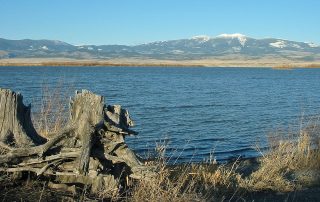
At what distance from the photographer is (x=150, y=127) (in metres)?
23.5

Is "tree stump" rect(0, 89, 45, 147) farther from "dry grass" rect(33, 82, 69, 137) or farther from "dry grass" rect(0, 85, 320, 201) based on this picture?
"dry grass" rect(33, 82, 69, 137)

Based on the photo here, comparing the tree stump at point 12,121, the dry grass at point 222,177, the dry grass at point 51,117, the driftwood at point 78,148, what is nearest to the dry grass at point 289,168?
the dry grass at point 222,177

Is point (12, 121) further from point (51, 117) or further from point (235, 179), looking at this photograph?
point (51, 117)

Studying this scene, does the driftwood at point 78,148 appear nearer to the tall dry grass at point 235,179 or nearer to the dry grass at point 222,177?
the dry grass at point 222,177

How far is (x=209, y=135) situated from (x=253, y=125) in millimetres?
4365

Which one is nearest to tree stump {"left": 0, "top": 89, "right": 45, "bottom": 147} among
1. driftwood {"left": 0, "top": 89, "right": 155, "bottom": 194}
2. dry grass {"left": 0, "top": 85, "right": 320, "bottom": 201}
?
driftwood {"left": 0, "top": 89, "right": 155, "bottom": 194}

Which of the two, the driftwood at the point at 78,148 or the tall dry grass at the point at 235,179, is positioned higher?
the driftwood at the point at 78,148

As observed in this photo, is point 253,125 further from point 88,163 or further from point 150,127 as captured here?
point 88,163

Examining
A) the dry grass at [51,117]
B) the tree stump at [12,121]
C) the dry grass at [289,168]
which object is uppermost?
the tree stump at [12,121]

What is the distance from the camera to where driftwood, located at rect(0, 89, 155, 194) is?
6949 millimetres

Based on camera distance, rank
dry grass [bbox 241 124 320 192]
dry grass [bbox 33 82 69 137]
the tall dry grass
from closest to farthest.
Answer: the tall dry grass
dry grass [bbox 241 124 320 192]
dry grass [bbox 33 82 69 137]

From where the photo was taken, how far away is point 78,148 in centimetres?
714

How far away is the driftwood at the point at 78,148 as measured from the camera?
6949 mm

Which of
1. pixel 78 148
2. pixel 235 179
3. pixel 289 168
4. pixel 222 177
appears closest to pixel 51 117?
pixel 222 177
